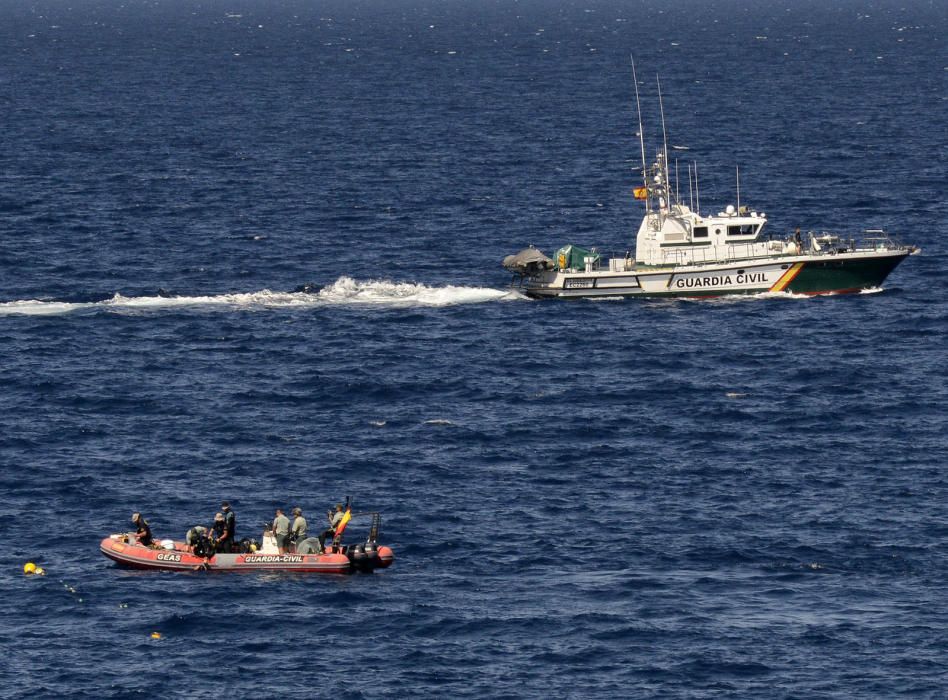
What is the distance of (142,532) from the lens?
7231 cm

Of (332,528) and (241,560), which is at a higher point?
(332,528)

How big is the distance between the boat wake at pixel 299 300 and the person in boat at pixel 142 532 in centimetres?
3992

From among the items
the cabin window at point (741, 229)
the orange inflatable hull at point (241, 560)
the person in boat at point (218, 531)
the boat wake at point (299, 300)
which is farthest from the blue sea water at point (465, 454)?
the cabin window at point (741, 229)

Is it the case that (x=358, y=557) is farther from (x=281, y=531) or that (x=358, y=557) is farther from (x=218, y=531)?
(x=218, y=531)

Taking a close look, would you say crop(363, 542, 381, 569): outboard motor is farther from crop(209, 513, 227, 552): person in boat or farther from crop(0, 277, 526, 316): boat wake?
crop(0, 277, 526, 316): boat wake

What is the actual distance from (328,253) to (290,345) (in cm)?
2572

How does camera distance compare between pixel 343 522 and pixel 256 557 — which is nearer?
pixel 343 522

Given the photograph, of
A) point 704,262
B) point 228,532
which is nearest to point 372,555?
point 228,532

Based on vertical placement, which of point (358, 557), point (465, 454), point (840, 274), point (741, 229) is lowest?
point (358, 557)

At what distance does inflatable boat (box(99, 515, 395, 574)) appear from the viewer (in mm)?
71000

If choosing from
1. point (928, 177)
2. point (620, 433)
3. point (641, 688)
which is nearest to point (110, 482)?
point (620, 433)

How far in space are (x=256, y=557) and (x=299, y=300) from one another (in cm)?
4318

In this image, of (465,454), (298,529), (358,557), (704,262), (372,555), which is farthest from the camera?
(704,262)

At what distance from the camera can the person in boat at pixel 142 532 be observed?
72.2m
